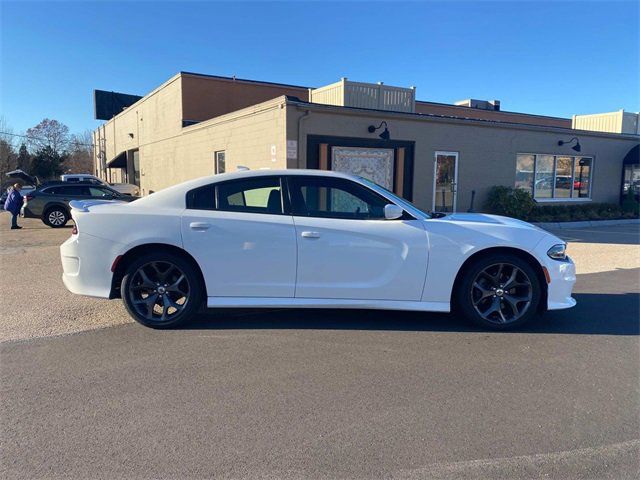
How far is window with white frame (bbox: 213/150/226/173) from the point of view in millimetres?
15047

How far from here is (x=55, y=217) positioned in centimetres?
1551

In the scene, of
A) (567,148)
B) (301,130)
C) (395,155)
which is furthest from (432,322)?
(567,148)

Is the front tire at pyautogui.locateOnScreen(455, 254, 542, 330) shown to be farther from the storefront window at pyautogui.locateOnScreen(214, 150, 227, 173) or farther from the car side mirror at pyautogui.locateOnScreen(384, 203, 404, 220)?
the storefront window at pyautogui.locateOnScreen(214, 150, 227, 173)

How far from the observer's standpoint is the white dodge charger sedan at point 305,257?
4.62 metres

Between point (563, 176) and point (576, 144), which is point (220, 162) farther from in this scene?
point (576, 144)

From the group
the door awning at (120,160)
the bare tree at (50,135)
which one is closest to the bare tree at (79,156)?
the bare tree at (50,135)

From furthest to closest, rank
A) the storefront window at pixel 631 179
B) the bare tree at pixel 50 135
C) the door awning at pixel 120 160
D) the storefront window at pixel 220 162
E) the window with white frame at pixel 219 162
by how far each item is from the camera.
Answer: the bare tree at pixel 50 135
the door awning at pixel 120 160
the storefront window at pixel 631 179
the window with white frame at pixel 219 162
the storefront window at pixel 220 162

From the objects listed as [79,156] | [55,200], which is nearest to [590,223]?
[55,200]

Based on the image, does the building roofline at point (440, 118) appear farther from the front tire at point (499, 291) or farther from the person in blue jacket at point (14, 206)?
the person in blue jacket at point (14, 206)

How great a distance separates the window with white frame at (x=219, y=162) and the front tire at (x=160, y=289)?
10681 millimetres

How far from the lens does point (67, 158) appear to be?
64.4 metres

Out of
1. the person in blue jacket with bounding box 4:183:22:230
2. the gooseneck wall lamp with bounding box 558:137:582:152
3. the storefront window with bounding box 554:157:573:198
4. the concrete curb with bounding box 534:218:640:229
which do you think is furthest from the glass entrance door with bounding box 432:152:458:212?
the person in blue jacket with bounding box 4:183:22:230

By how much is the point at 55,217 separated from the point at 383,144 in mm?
11069

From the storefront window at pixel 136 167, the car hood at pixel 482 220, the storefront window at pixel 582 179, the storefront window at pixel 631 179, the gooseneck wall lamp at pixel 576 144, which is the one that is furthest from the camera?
the storefront window at pixel 136 167
